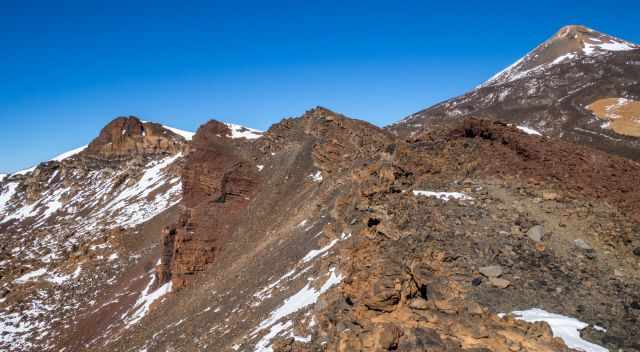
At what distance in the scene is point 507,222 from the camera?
13172 millimetres

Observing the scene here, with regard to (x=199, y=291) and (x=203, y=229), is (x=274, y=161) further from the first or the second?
(x=199, y=291)

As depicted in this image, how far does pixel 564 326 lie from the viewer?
8953mm

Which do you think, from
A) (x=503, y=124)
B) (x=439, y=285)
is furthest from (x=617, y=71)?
(x=439, y=285)

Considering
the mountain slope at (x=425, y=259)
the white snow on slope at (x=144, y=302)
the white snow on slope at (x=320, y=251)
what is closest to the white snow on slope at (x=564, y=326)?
the mountain slope at (x=425, y=259)

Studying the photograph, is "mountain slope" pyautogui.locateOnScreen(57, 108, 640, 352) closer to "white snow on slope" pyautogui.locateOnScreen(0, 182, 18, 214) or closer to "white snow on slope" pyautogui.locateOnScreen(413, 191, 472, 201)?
"white snow on slope" pyautogui.locateOnScreen(413, 191, 472, 201)

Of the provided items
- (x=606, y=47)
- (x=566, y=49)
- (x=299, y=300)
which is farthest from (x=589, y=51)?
(x=299, y=300)

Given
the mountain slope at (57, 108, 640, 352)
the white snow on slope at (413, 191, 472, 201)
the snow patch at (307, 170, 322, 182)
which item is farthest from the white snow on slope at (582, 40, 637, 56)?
the white snow on slope at (413, 191, 472, 201)

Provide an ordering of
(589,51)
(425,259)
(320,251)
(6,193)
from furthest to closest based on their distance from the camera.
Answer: (589,51)
(6,193)
(320,251)
(425,259)

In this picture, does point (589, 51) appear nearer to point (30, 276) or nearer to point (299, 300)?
point (30, 276)

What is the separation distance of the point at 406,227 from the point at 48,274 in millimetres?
46721

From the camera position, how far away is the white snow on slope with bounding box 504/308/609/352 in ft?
26.9

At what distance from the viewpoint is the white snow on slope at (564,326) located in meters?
8.21

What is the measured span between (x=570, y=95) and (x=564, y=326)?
91.2 m

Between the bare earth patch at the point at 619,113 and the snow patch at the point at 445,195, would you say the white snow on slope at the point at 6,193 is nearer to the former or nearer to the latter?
the snow patch at the point at 445,195
